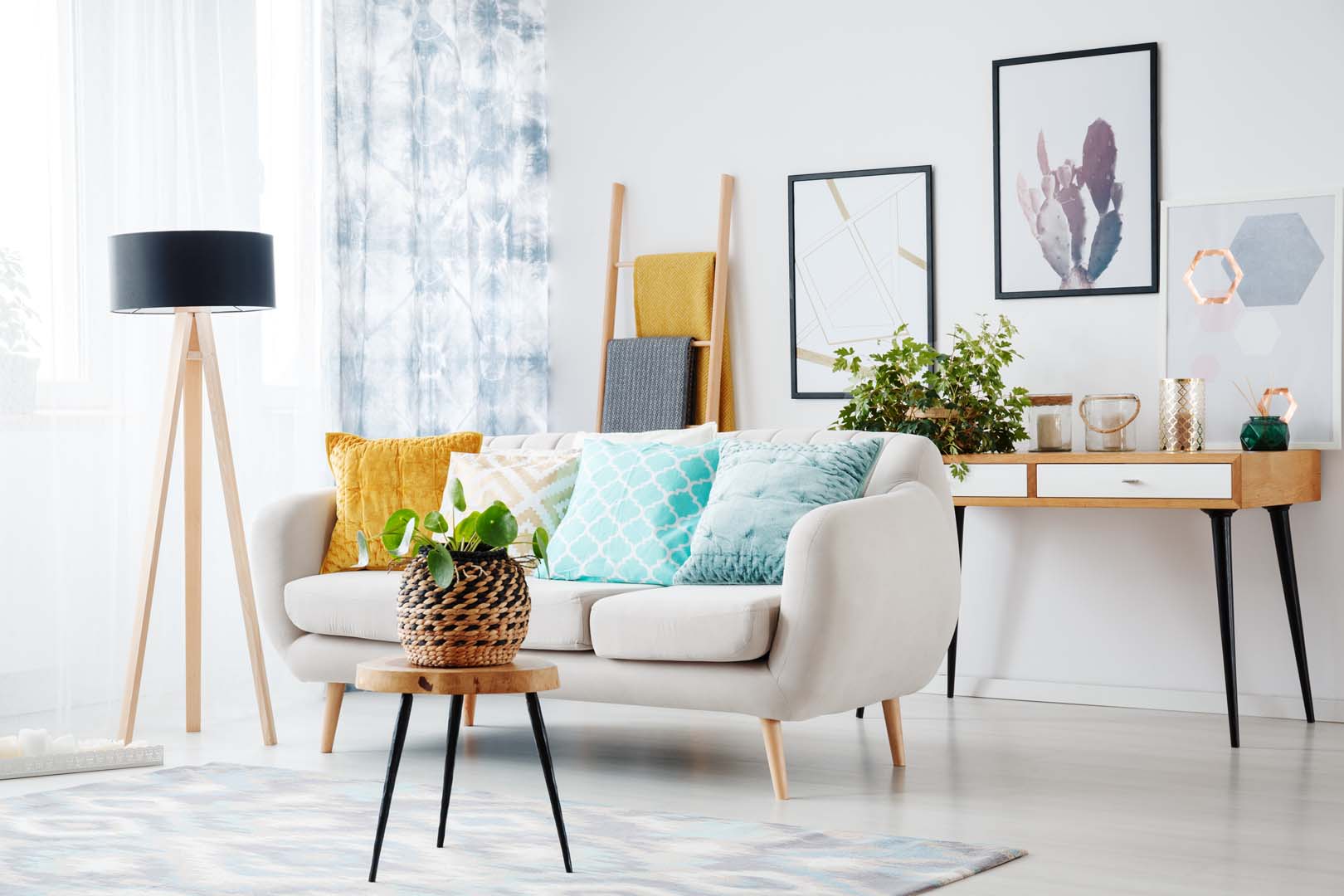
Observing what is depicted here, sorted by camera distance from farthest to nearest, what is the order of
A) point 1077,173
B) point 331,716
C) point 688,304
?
point 688,304, point 1077,173, point 331,716

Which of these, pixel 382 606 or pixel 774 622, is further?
pixel 382 606

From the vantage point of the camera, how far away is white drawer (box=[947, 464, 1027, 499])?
436 cm

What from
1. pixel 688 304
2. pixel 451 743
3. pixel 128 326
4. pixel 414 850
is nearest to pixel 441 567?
pixel 451 743

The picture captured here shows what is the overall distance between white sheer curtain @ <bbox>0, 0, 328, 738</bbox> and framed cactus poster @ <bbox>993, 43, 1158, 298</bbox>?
224 cm

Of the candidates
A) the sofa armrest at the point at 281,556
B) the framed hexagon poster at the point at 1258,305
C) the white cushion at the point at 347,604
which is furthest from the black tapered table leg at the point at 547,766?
the framed hexagon poster at the point at 1258,305

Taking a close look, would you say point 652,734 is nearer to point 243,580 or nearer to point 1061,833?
point 243,580

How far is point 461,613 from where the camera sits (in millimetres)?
2533

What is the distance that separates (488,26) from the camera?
5.61 meters

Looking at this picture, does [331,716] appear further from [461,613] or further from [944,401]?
[944,401]

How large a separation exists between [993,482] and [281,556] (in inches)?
79.1

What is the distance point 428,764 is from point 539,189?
108 inches

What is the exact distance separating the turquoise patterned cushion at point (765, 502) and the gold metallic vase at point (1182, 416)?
1135 millimetres

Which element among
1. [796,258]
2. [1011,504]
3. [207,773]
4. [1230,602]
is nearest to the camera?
[207,773]

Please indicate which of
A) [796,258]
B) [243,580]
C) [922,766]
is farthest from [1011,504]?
[243,580]
